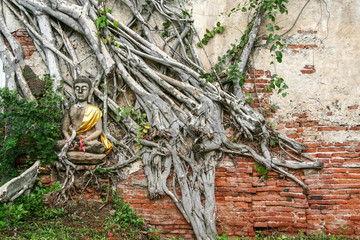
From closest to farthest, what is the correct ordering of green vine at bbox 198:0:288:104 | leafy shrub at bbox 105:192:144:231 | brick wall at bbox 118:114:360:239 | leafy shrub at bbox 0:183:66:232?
leafy shrub at bbox 0:183:66:232, leafy shrub at bbox 105:192:144:231, brick wall at bbox 118:114:360:239, green vine at bbox 198:0:288:104

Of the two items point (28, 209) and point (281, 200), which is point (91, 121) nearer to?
point (28, 209)

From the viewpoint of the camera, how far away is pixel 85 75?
5008mm

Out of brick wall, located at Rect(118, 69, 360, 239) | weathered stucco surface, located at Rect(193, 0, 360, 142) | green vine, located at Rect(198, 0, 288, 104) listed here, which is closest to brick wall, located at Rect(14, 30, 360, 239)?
brick wall, located at Rect(118, 69, 360, 239)

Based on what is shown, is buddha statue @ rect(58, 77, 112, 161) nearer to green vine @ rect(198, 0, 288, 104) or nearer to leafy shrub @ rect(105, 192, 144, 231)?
leafy shrub @ rect(105, 192, 144, 231)

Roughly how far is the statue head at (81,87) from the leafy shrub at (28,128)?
27 cm

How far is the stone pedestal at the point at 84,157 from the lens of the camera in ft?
14.8

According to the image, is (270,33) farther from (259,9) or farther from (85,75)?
(85,75)

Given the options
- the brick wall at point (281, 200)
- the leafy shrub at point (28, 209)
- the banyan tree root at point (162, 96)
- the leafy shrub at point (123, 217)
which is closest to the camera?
the leafy shrub at point (28, 209)

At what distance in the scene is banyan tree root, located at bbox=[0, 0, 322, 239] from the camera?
4.48 m

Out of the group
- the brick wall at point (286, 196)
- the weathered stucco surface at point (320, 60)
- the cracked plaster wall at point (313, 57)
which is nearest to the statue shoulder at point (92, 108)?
the cracked plaster wall at point (313, 57)

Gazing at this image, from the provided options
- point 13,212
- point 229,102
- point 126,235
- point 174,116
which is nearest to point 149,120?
point 174,116

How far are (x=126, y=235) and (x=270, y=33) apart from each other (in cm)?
327

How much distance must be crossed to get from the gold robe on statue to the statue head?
5.9 inches

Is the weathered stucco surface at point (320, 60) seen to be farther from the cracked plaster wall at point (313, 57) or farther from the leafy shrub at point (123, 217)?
the leafy shrub at point (123, 217)
